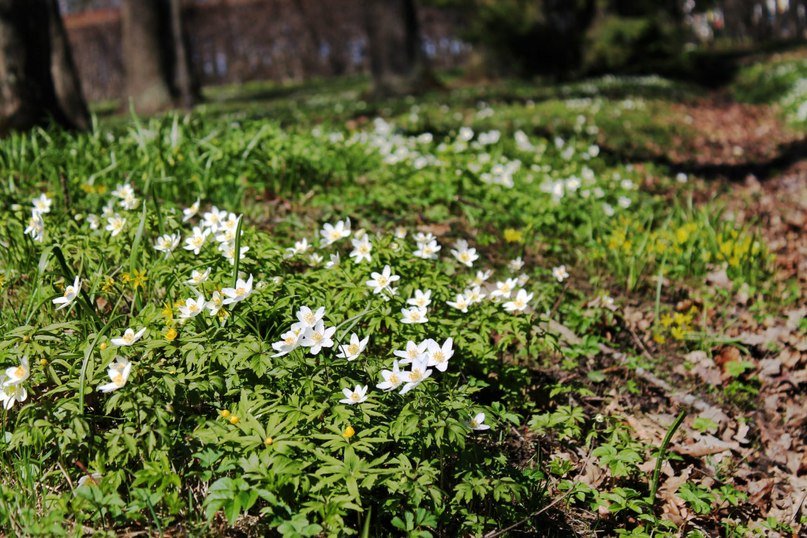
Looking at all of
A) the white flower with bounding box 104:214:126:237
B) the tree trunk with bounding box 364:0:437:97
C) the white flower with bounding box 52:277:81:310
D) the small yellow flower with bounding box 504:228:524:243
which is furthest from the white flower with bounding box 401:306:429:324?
the tree trunk with bounding box 364:0:437:97

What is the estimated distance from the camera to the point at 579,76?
53.3 feet

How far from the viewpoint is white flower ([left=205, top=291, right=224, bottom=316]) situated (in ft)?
8.07

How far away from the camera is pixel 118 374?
2.15 meters

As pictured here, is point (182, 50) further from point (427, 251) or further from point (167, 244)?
point (427, 251)

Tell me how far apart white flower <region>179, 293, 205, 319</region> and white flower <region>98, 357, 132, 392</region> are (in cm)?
30

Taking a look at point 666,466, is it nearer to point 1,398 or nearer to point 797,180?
point 1,398

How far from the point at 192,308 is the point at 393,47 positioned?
11704mm

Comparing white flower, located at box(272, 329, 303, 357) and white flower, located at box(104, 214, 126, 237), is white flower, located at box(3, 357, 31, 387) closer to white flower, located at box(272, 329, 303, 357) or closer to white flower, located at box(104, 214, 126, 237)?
white flower, located at box(272, 329, 303, 357)

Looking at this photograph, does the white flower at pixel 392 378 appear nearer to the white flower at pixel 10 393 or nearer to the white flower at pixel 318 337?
the white flower at pixel 318 337

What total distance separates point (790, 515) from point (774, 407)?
0.76m

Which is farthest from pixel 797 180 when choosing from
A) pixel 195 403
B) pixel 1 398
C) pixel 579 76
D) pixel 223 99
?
pixel 223 99

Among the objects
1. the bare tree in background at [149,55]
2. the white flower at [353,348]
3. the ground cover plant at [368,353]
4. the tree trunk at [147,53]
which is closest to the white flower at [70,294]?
the ground cover plant at [368,353]

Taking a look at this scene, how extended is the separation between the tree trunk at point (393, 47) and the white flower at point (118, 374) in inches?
457

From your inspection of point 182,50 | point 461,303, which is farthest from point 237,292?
point 182,50
